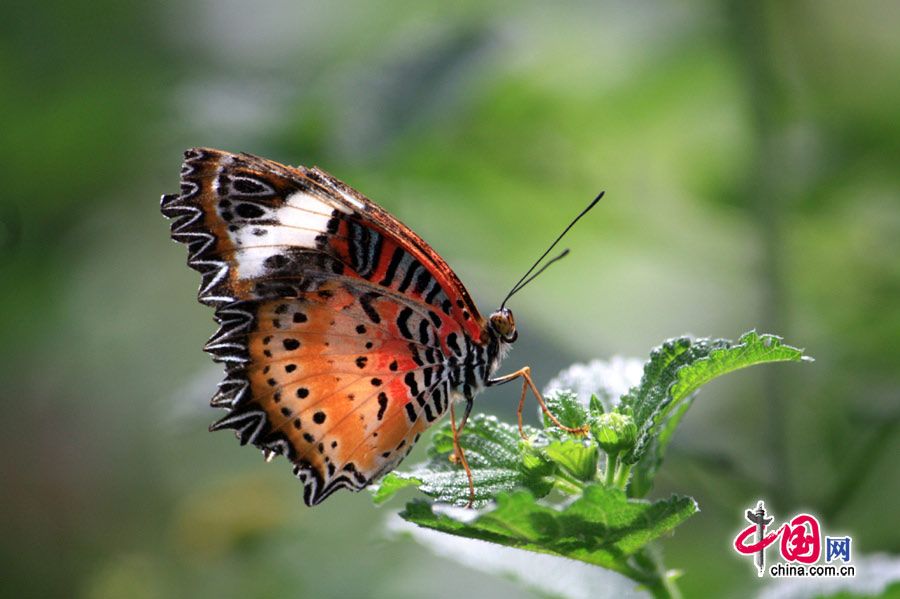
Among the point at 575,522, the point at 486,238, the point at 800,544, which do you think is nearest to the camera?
the point at 575,522

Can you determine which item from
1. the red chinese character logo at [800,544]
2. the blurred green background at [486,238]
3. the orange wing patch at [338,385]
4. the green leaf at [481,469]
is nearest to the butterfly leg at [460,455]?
the green leaf at [481,469]

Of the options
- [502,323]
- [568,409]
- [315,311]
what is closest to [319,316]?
[315,311]

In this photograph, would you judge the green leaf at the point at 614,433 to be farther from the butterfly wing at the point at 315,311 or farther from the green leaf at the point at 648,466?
the butterfly wing at the point at 315,311

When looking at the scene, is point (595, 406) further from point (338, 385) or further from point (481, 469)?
point (338, 385)

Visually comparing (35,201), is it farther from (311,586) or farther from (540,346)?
(540,346)

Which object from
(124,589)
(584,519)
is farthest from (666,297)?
(584,519)

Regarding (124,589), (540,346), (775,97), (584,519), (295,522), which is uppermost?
(775,97)
